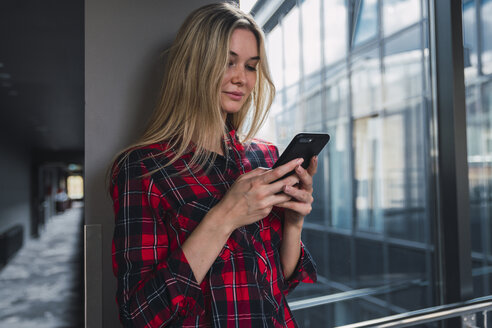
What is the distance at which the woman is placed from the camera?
2.61 ft

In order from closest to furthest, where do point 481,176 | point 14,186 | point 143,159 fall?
point 143,159 < point 481,176 < point 14,186

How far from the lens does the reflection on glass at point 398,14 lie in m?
3.52

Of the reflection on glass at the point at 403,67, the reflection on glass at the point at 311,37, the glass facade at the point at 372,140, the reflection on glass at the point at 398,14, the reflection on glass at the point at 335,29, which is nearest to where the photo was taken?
the glass facade at the point at 372,140

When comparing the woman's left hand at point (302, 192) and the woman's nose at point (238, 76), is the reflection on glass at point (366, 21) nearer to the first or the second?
the woman's nose at point (238, 76)

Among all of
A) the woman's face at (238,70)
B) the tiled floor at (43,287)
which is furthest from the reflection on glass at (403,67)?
the tiled floor at (43,287)

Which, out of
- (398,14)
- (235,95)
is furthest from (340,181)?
(235,95)

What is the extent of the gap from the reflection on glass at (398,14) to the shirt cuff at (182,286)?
11.5 feet

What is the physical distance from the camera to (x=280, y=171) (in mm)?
784

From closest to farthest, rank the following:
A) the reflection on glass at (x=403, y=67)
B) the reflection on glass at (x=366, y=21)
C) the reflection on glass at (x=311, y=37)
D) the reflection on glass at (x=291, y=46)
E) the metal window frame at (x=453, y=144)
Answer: the metal window frame at (x=453, y=144) < the reflection on glass at (x=291, y=46) < the reflection on glass at (x=311, y=37) < the reflection on glass at (x=366, y=21) < the reflection on glass at (x=403, y=67)

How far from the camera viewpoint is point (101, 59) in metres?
1.09

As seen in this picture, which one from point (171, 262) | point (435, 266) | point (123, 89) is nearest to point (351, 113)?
point (435, 266)

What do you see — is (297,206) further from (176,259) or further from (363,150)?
(363,150)

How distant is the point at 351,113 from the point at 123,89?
2.74 meters

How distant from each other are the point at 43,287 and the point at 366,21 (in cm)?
813
